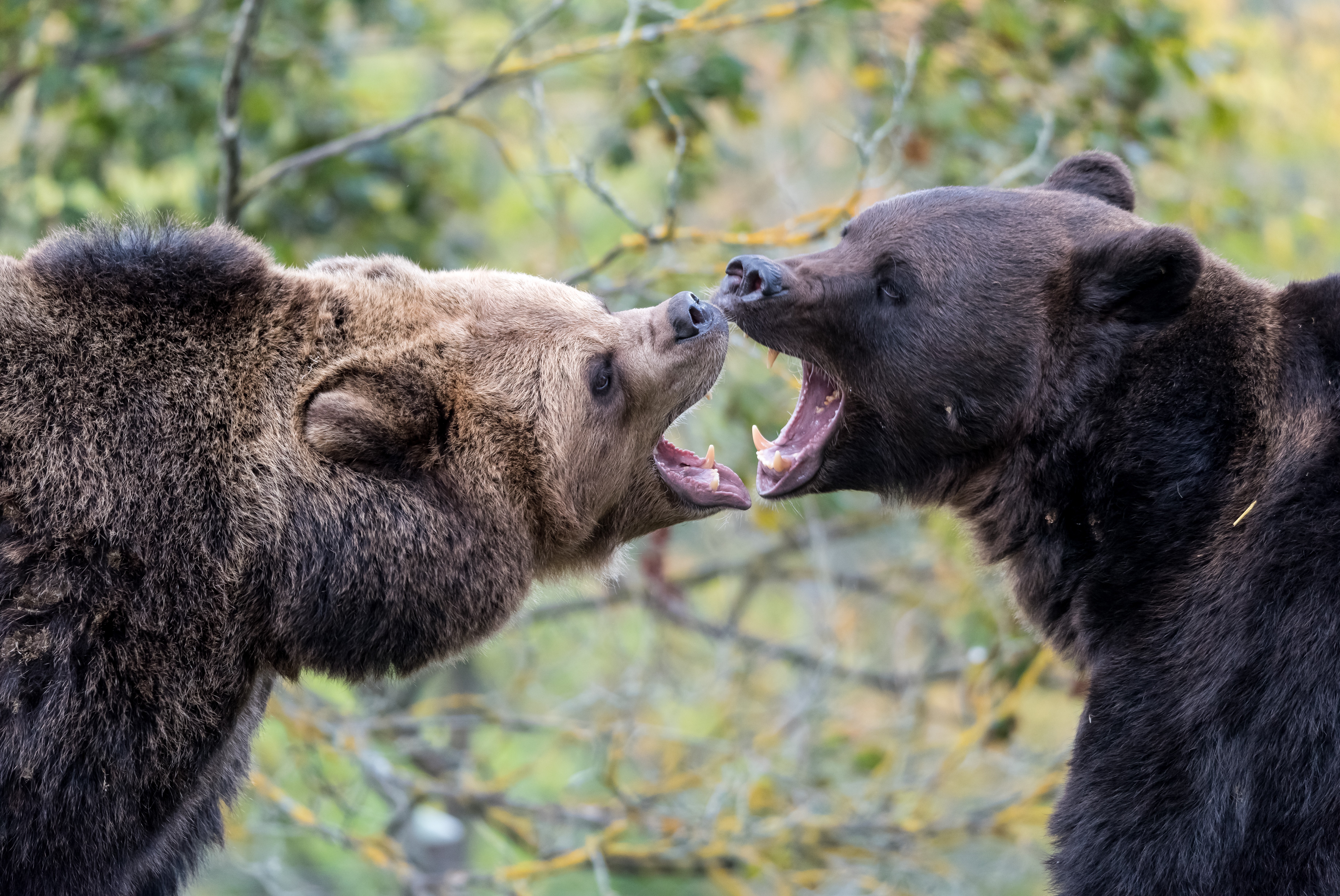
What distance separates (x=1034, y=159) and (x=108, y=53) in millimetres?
4209

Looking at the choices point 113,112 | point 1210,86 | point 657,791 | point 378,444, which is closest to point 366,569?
point 378,444

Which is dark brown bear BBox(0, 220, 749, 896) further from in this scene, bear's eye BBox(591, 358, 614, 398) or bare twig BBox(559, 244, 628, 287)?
bare twig BBox(559, 244, 628, 287)

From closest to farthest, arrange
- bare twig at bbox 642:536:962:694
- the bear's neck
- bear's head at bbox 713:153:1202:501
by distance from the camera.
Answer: the bear's neck → bear's head at bbox 713:153:1202:501 → bare twig at bbox 642:536:962:694

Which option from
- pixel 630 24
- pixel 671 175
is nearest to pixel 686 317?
pixel 671 175

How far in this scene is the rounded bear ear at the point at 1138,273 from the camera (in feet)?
10.4

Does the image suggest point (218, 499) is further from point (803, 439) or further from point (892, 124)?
point (892, 124)

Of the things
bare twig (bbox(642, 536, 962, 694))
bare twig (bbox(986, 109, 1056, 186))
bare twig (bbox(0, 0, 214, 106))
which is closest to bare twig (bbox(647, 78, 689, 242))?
bare twig (bbox(986, 109, 1056, 186))

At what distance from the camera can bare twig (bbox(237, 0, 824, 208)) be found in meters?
4.56

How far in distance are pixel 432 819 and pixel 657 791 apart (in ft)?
6.50

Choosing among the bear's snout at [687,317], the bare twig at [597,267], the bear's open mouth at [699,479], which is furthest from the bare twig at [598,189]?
the bear's open mouth at [699,479]

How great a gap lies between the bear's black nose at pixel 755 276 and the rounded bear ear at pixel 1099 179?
0.92 m

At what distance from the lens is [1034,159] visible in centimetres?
482

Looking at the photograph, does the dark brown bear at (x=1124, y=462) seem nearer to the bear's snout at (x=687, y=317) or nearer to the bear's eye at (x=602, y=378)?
the bear's snout at (x=687, y=317)

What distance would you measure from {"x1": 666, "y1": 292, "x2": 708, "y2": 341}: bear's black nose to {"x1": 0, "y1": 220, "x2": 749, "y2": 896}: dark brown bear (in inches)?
10.8
